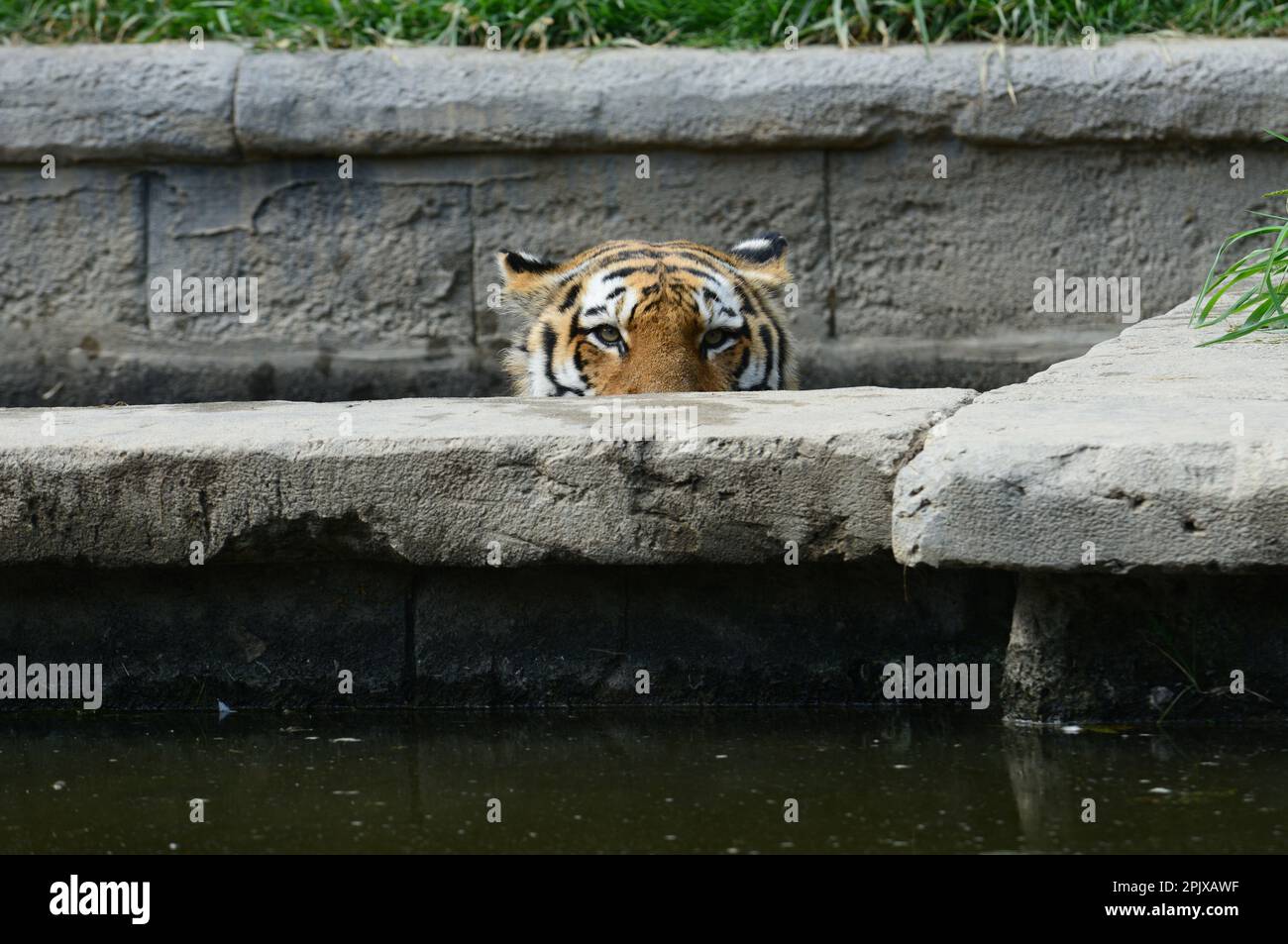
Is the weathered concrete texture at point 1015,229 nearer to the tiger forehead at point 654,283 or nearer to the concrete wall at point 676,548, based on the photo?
the tiger forehead at point 654,283

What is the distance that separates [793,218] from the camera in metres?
6.53

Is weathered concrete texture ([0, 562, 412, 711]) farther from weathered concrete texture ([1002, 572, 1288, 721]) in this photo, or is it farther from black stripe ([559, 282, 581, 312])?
black stripe ([559, 282, 581, 312])

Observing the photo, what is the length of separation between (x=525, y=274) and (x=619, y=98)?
3.97ft

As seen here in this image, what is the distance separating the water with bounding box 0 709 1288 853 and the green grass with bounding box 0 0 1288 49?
13.0ft

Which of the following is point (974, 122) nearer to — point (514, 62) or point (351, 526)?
point (514, 62)

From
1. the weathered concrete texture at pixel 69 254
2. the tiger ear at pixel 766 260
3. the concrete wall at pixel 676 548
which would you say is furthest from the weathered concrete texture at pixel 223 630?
the weathered concrete texture at pixel 69 254

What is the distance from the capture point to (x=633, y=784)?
2.83 meters

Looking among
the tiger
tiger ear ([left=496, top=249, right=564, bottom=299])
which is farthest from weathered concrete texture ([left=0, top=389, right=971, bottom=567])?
tiger ear ([left=496, top=249, right=564, bottom=299])

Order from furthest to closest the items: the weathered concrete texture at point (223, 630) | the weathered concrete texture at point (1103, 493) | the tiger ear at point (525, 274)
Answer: the tiger ear at point (525, 274) → the weathered concrete texture at point (223, 630) → the weathered concrete texture at point (1103, 493)

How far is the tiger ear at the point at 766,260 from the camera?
5.41 m

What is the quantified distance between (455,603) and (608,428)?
554 millimetres

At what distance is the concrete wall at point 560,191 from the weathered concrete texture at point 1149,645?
355cm

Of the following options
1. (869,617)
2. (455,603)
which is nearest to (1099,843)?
(869,617)

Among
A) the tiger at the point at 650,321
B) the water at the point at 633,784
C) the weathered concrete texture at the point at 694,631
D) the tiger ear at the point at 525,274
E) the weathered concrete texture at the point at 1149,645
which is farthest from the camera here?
the tiger ear at the point at 525,274
